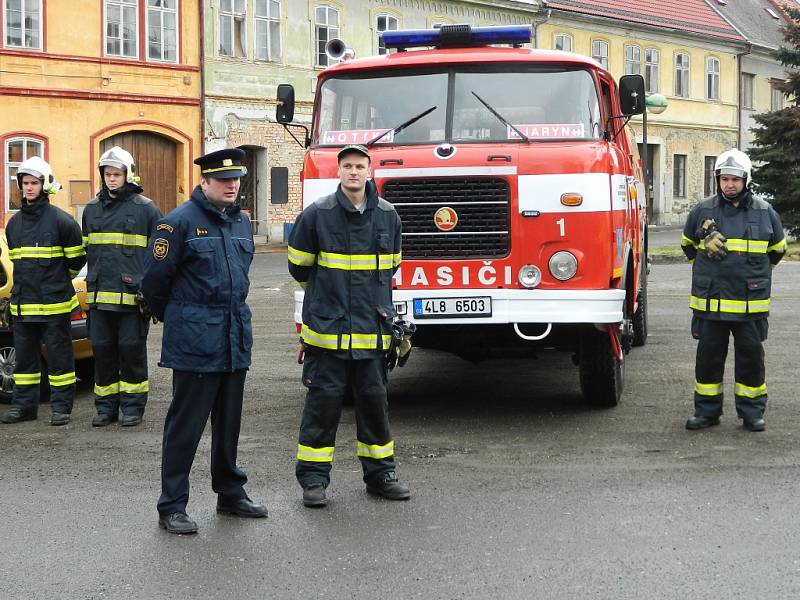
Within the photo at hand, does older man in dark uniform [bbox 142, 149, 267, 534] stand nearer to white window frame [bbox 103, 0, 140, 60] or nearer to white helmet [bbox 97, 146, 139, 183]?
white helmet [bbox 97, 146, 139, 183]

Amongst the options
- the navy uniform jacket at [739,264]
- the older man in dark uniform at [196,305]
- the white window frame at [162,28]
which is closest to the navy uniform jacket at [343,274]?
the older man in dark uniform at [196,305]

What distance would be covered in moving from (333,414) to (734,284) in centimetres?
325

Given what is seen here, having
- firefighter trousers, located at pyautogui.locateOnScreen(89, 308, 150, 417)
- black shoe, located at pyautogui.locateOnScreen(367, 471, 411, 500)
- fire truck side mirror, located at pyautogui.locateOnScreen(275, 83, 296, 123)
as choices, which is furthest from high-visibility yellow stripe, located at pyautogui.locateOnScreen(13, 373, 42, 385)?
black shoe, located at pyautogui.locateOnScreen(367, 471, 411, 500)

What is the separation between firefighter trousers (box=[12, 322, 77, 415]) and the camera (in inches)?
377

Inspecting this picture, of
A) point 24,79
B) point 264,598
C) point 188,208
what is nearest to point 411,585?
point 264,598

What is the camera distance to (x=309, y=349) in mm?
7102

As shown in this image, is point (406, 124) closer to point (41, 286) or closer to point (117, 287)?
point (117, 287)

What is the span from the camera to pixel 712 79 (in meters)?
48.9

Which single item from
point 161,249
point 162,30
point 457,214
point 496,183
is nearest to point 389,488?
point 161,249

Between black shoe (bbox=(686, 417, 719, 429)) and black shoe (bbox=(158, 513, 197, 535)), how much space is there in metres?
3.88

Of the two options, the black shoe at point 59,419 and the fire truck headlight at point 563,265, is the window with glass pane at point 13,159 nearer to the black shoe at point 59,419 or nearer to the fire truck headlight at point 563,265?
the black shoe at point 59,419

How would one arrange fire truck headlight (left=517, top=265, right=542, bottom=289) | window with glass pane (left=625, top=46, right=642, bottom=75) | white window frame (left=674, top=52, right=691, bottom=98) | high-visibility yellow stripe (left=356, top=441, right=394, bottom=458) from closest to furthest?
high-visibility yellow stripe (left=356, top=441, right=394, bottom=458), fire truck headlight (left=517, top=265, right=542, bottom=289), window with glass pane (left=625, top=46, right=642, bottom=75), white window frame (left=674, top=52, right=691, bottom=98)

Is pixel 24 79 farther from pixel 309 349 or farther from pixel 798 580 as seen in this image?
pixel 798 580

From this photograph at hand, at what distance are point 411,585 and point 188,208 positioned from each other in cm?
228
